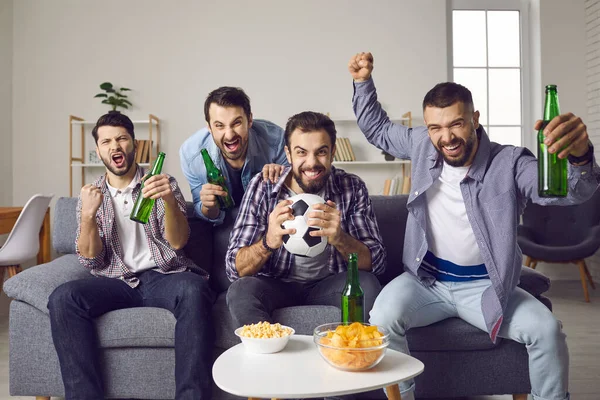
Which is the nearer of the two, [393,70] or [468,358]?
[468,358]

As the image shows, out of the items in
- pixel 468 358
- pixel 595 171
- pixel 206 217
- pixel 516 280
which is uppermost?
pixel 595 171

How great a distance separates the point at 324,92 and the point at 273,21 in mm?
845

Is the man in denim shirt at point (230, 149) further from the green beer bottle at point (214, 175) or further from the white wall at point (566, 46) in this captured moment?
the white wall at point (566, 46)

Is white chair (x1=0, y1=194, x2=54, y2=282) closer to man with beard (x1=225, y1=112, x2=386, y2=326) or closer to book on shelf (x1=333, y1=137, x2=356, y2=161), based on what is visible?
man with beard (x1=225, y1=112, x2=386, y2=326)

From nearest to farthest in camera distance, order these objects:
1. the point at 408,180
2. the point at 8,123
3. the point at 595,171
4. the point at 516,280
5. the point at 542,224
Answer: the point at 595,171 < the point at 516,280 < the point at 542,224 < the point at 408,180 < the point at 8,123

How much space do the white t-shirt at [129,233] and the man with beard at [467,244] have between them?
0.97 metres

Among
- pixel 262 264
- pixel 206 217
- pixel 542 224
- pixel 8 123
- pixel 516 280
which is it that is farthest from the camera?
pixel 8 123

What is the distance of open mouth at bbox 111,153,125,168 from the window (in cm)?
414

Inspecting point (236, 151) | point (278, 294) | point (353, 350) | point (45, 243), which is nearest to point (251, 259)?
point (278, 294)

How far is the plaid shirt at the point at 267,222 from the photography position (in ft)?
6.75

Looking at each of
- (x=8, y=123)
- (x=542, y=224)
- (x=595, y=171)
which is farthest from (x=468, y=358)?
(x=8, y=123)

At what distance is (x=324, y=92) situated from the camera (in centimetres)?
539

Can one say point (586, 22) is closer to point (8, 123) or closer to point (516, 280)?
point (516, 280)

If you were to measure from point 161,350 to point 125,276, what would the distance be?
342 millimetres
